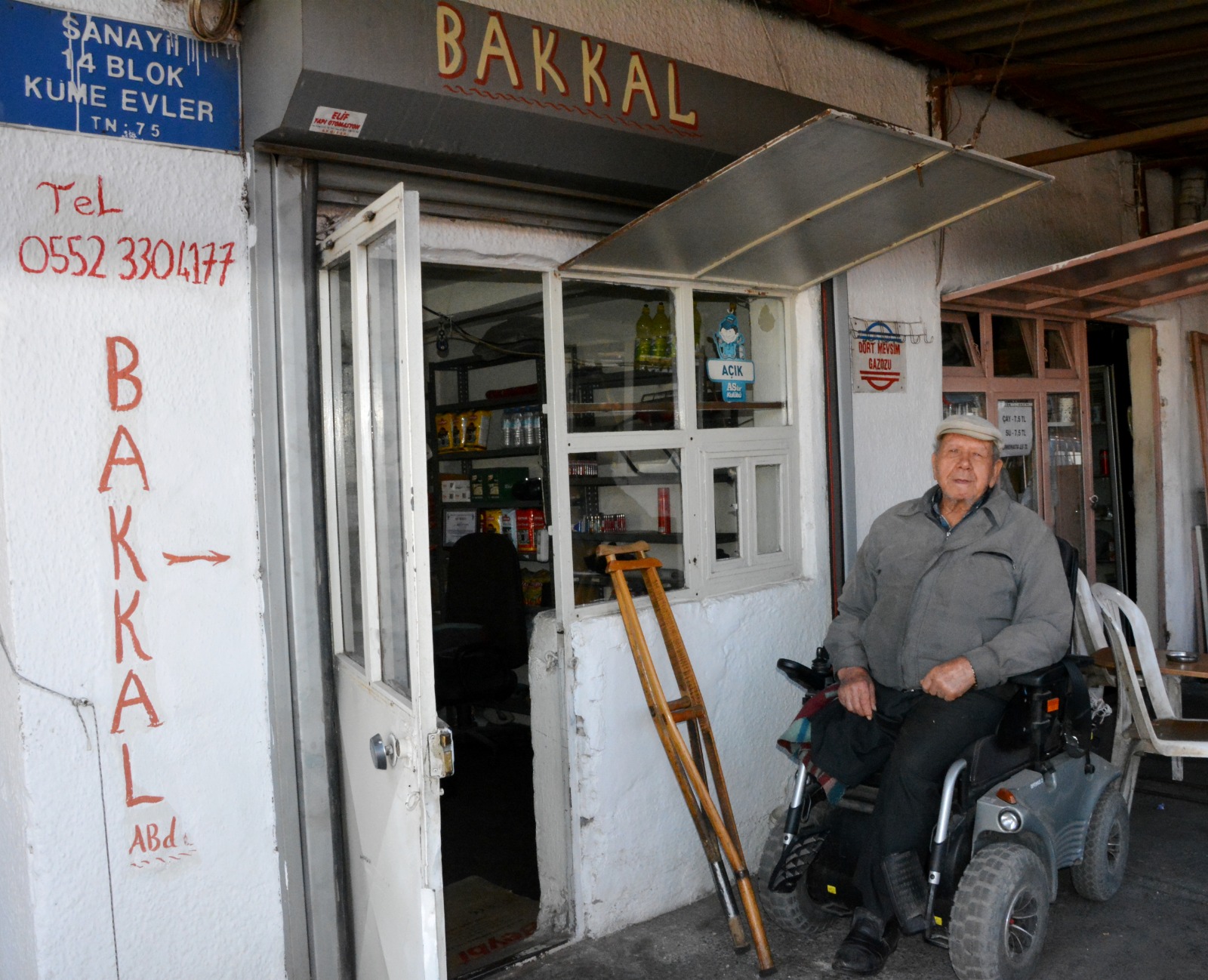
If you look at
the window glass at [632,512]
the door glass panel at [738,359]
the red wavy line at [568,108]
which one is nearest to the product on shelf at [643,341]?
the door glass panel at [738,359]

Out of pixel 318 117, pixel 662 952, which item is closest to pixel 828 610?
pixel 662 952

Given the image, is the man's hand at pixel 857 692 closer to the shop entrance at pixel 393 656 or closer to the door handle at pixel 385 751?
the shop entrance at pixel 393 656

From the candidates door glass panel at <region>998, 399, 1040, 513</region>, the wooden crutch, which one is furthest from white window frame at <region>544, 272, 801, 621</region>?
door glass panel at <region>998, 399, 1040, 513</region>

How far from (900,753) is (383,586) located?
1541mm

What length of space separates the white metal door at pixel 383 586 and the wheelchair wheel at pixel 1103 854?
2331 mm

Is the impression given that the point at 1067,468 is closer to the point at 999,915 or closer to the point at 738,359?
the point at 738,359

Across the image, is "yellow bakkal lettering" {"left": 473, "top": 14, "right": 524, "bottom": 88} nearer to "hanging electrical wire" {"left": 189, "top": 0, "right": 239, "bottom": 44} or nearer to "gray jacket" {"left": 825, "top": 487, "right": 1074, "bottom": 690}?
"hanging electrical wire" {"left": 189, "top": 0, "right": 239, "bottom": 44}

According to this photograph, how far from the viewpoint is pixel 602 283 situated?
362cm

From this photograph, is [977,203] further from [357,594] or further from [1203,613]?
[1203,613]

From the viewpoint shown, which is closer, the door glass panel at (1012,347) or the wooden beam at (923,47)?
the wooden beam at (923,47)

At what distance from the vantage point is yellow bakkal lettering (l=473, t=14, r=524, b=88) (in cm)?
288

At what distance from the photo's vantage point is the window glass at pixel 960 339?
526 cm

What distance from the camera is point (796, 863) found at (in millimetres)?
3236

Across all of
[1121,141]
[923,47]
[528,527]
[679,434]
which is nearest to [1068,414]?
[1121,141]
